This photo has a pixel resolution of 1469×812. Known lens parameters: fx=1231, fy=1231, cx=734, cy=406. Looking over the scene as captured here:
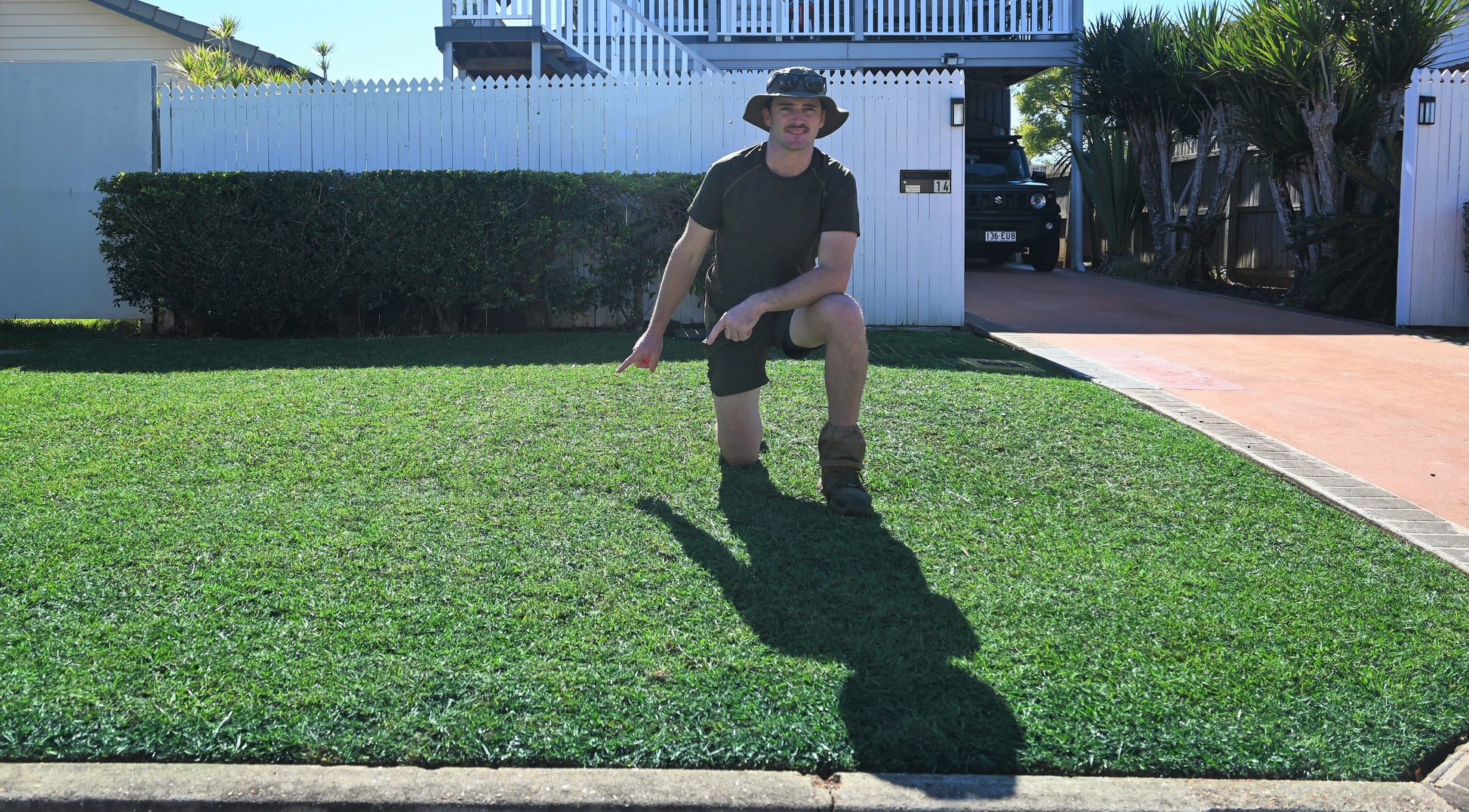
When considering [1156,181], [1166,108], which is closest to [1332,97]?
[1166,108]

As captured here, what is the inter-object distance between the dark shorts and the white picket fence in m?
5.88

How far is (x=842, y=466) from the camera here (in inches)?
181

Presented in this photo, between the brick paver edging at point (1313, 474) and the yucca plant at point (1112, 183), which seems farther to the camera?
the yucca plant at point (1112, 183)

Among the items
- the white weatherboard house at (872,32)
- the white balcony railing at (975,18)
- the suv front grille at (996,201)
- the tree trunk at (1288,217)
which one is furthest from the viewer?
the white balcony railing at (975,18)

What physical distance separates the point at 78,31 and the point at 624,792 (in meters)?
20.9

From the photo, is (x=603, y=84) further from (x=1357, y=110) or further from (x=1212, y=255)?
(x=1212, y=255)

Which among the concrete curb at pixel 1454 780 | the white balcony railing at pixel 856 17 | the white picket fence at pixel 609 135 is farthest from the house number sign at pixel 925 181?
the concrete curb at pixel 1454 780

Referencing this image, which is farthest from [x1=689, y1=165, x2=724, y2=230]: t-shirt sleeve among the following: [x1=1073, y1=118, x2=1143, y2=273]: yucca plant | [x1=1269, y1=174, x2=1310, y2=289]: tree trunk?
[x1=1073, y1=118, x2=1143, y2=273]: yucca plant

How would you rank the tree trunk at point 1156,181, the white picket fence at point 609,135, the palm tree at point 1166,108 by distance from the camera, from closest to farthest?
the white picket fence at point 609,135, the palm tree at point 1166,108, the tree trunk at point 1156,181

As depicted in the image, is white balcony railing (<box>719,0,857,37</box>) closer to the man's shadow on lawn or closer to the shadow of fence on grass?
the shadow of fence on grass

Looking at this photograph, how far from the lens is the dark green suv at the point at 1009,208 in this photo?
16969mm

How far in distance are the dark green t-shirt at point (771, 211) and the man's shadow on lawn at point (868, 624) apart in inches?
35.9

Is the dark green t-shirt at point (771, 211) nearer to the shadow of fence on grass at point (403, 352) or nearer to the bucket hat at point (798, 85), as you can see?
the bucket hat at point (798, 85)

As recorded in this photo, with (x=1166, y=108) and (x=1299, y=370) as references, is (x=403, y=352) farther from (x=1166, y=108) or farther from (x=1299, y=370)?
(x=1166, y=108)
